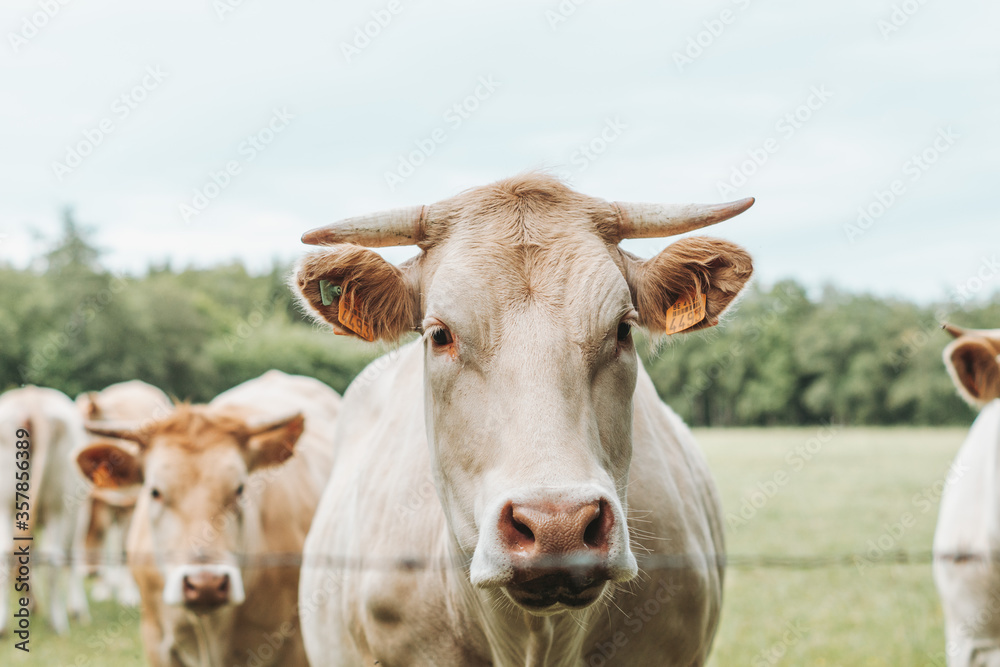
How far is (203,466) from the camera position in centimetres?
491

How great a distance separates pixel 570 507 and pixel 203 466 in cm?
348

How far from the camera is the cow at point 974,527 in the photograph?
4.09m

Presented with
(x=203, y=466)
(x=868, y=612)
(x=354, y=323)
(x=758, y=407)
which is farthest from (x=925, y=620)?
(x=758, y=407)

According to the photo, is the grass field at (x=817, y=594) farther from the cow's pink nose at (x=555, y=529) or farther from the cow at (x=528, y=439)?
the cow's pink nose at (x=555, y=529)

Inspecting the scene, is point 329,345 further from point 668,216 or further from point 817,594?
point 668,216

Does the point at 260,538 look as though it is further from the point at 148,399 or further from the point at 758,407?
the point at 758,407

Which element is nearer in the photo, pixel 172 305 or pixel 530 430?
pixel 530 430

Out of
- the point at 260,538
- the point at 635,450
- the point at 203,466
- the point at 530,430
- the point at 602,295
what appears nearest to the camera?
the point at 530,430

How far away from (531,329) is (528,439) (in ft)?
1.11

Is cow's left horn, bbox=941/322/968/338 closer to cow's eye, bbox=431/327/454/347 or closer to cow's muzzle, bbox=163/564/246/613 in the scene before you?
cow's eye, bbox=431/327/454/347

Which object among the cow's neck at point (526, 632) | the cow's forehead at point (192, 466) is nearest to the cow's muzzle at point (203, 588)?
the cow's forehead at point (192, 466)

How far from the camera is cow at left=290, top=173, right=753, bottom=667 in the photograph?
2.13m

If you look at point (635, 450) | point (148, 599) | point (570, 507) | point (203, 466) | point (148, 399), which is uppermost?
point (570, 507)

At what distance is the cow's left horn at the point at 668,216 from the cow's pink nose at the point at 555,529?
107 centimetres
